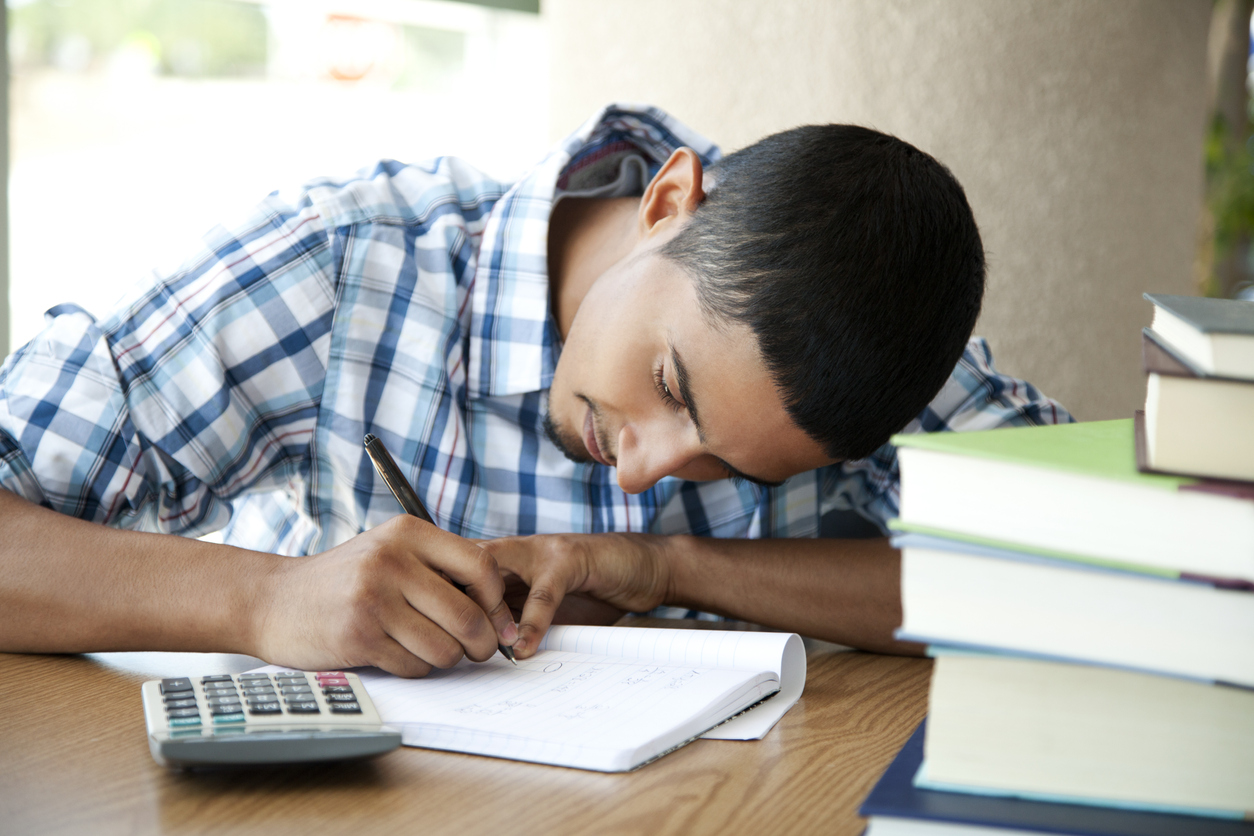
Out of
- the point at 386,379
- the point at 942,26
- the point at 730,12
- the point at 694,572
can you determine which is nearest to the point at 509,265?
the point at 386,379

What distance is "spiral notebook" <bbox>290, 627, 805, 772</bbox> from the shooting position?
0.59 metres

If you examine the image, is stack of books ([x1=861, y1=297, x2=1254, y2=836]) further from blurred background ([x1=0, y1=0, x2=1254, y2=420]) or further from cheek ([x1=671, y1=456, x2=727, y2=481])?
blurred background ([x1=0, y1=0, x2=1254, y2=420])

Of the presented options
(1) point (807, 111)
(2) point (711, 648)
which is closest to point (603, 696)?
(2) point (711, 648)

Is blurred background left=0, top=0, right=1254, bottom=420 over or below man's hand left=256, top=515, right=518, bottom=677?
over

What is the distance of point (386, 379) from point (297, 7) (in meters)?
1.37

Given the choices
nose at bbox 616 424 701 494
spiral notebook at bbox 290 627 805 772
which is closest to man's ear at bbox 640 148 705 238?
nose at bbox 616 424 701 494

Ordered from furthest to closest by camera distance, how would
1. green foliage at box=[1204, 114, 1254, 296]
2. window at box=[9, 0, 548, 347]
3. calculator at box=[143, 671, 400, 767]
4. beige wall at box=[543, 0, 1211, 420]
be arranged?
green foliage at box=[1204, 114, 1254, 296] → window at box=[9, 0, 548, 347] → beige wall at box=[543, 0, 1211, 420] → calculator at box=[143, 671, 400, 767]

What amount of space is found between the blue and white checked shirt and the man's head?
189 mm

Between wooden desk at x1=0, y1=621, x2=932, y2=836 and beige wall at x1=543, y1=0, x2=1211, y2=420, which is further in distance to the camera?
beige wall at x1=543, y1=0, x2=1211, y2=420

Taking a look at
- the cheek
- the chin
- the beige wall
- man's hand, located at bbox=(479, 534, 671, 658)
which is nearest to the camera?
man's hand, located at bbox=(479, 534, 671, 658)

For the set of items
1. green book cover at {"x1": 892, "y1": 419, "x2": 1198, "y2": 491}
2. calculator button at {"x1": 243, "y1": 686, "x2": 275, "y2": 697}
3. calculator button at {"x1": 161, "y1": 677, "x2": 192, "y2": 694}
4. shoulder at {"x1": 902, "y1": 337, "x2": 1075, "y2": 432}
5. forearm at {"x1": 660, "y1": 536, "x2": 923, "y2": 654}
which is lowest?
forearm at {"x1": 660, "y1": 536, "x2": 923, "y2": 654}

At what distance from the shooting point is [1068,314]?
5.13 feet

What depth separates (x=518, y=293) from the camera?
112cm

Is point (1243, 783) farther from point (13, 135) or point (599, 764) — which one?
point (13, 135)
